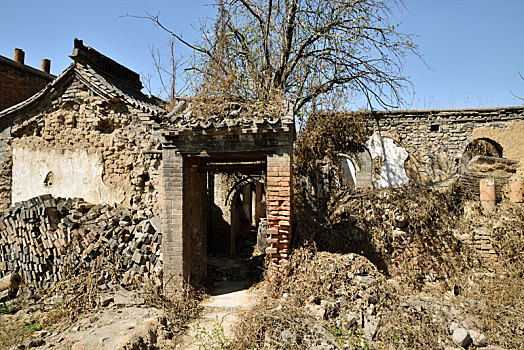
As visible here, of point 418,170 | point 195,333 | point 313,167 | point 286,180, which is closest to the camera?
point 195,333

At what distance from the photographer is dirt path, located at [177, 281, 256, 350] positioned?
5272mm

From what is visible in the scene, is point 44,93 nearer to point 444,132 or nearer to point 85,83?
point 85,83

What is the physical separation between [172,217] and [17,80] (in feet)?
39.5

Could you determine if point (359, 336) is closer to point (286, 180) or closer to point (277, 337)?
point (277, 337)

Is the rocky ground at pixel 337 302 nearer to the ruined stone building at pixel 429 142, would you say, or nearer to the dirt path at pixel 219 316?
the dirt path at pixel 219 316

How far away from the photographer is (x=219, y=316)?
6.18 m

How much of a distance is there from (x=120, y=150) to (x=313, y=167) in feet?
18.4

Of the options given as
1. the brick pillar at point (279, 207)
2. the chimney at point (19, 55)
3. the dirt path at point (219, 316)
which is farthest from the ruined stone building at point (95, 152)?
the chimney at point (19, 55)

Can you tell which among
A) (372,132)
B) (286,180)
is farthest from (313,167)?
(372,132)

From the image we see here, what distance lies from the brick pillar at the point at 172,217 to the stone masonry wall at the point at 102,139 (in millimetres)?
2519

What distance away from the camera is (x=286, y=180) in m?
6.43

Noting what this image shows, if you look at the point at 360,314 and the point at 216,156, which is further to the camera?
the point at 216,156

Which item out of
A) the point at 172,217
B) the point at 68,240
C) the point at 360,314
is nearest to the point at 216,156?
the point at 172,217

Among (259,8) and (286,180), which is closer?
(286,180)
